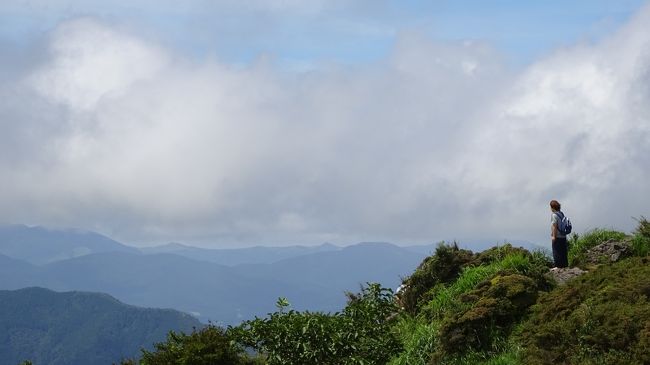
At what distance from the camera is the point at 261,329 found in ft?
58.0

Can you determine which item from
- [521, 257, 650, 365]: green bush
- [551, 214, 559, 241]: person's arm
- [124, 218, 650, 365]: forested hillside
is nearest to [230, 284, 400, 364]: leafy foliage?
[124, 218, 650, 365]: forested hillside

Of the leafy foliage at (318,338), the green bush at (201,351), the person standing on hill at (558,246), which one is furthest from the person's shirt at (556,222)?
the green bush at (201,351)

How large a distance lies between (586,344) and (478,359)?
2575 mm

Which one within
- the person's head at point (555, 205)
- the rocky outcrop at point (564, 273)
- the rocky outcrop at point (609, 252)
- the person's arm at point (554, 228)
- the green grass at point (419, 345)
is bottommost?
the green grass at point (419, 345)

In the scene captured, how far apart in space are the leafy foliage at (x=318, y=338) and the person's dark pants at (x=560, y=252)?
4.93 m

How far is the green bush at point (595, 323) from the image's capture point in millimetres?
12336

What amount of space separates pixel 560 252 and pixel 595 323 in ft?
20.7

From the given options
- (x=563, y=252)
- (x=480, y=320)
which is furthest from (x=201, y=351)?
(x=563, y=252)

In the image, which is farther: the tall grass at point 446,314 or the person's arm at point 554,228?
the person's arm at point 554,228

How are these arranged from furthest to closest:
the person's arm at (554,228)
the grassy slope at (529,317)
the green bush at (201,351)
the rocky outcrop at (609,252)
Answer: the person's arm at (554,228), the rocky outcrop at (609,252), the green bush at (201,351), the grassy slope at (529,317)

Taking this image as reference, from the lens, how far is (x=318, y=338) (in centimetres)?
1717

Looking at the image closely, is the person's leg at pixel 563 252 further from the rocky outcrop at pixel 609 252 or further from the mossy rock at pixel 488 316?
the mossy rock at pixel 488 316

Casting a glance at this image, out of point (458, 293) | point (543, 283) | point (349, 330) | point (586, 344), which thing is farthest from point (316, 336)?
point (586, 344)

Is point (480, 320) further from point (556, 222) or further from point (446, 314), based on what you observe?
point (556, 222)
